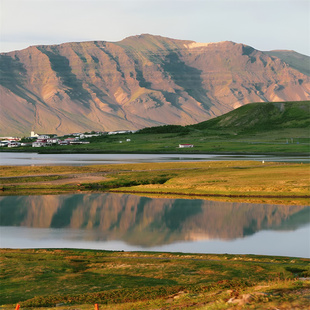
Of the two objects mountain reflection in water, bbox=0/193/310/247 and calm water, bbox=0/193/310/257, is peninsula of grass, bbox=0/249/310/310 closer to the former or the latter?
calm water, bbox=0/193/310/257

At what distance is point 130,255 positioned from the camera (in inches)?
1388

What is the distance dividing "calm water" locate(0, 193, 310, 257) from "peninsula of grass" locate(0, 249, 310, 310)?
215 inches

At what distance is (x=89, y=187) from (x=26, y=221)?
2672 centimetres

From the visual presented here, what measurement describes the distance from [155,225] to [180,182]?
29.9m

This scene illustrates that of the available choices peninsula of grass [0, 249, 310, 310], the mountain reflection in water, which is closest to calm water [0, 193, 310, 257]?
the mountain reflection in water

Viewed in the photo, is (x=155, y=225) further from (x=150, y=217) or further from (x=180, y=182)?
(x=180, y=182)

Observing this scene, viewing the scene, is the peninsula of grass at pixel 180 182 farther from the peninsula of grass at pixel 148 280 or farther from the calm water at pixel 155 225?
the peninsula of grass at pixel 148 280

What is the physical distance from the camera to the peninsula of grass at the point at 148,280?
783 inches

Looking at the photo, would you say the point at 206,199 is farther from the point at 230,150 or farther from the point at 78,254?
the point at 230,150

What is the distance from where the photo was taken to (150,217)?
5431 centimetres

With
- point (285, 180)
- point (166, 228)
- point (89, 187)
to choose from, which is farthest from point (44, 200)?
point (285, 180)

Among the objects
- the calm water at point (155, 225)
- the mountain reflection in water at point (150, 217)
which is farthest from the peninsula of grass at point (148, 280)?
the mountain reflection in water at point (150, 217)

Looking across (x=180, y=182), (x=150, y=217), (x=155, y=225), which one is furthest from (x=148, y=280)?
(x=180, y=182)

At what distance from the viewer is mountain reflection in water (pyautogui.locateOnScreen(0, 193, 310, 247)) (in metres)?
45.9
